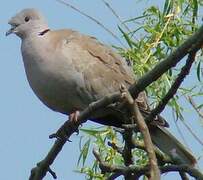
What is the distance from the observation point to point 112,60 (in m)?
3.79

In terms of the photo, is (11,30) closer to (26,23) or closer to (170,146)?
(26,23)

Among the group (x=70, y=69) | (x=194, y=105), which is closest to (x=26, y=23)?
(x=70, y=69)

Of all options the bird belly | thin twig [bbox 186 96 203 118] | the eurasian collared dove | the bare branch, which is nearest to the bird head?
the eurasian collared dove

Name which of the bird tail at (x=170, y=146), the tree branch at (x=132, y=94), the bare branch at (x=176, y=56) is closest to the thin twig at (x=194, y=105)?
the bird tail at (x=170, y=146)

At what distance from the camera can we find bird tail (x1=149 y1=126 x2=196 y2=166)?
9.47ft

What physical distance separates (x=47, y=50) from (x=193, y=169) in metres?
1.21

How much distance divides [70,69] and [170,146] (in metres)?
0.59

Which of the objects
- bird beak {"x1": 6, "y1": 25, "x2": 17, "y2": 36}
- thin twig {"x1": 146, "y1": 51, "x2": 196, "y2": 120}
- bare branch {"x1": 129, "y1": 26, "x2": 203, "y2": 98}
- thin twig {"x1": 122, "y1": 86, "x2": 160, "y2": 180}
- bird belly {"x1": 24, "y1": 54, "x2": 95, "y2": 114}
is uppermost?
bird beak {"x1": 6, "y1": 25, "x2": 17, "y2": 36}

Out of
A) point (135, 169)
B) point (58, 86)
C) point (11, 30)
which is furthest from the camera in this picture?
point (11, 30)

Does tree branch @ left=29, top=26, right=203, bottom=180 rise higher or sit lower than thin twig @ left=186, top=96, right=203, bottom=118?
lower

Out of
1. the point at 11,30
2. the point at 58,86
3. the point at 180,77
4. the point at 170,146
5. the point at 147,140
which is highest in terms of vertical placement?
the point at 11,30

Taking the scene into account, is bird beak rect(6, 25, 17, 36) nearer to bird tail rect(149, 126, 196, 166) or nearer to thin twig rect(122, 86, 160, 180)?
bird tail rect(149, 126, 196, 166)

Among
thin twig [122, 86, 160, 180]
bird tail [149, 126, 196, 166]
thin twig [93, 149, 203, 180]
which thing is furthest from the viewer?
bird tail [149, 126, 196, 166]

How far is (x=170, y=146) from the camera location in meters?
3.26
